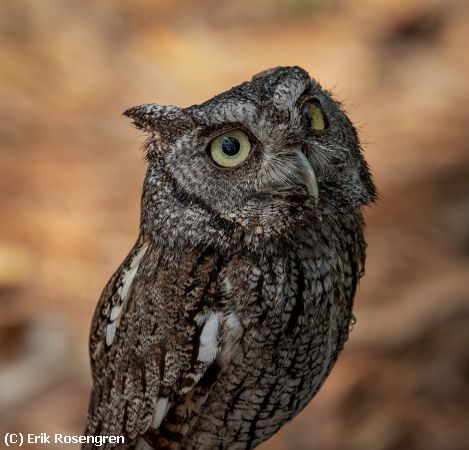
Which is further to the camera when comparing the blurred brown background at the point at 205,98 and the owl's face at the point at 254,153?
the blurred brown background at the point at 205,98

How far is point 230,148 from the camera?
249 cm

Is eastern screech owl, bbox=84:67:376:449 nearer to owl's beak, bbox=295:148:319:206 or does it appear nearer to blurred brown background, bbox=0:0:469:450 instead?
owl's beak, bbox=295:148:319:206

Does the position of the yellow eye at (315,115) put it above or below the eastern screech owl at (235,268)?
above

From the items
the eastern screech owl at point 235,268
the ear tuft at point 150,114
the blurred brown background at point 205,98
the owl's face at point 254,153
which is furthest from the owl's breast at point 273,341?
the blurred brown background at point 205,98

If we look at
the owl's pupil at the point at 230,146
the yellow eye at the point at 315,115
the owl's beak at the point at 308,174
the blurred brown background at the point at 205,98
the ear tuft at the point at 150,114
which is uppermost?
the blurred brown background at the point at 205,98

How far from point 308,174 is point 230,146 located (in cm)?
24

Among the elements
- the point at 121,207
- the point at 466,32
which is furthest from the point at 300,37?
the point at 121,207

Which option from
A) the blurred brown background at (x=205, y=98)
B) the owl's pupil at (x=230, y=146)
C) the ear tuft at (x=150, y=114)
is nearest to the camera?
the owl's pupil at (x=230, y=146)

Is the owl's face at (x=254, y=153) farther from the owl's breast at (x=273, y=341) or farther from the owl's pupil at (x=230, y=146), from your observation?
the owl's breast at (x=273, y=341)

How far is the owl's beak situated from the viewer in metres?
2.49

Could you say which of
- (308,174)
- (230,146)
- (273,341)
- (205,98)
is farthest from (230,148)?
(205,98)

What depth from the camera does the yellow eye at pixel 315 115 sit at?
2.64 metres

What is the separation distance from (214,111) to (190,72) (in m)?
5.92

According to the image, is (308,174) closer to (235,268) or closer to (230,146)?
(230,146)
